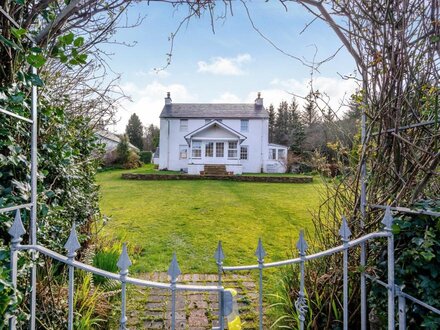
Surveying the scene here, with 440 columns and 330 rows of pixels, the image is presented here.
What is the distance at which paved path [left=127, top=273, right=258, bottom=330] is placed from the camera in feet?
8.94

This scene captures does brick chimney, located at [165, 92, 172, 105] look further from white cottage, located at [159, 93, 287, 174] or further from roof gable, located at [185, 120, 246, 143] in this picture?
roof gable, located at [185, 120, 246, 143]

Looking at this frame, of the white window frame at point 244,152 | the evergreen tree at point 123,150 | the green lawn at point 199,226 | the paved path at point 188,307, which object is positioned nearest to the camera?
the paved path at point 188,307

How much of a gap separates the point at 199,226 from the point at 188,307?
12.0 feet

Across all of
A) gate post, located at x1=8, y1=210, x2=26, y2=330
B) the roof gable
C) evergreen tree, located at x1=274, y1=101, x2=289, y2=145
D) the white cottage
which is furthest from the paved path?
evergreen tree, located at x1=274, y1=101, x2=289, y2=145

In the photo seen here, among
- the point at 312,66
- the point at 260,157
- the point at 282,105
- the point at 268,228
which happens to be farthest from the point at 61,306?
the point at 282,105

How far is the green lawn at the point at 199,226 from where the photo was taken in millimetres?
4664

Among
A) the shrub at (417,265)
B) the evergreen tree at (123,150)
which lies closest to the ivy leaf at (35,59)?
the shrub at (417,265)

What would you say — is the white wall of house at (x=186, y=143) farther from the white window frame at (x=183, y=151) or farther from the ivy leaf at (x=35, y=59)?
the ivy leaf at (x=35, y=59)

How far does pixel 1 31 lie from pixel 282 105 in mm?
42441

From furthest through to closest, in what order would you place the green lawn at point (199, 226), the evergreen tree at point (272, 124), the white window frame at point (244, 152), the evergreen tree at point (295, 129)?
the evergreen tree at point (272, 124) < the evergreen tree at point (295, 129) < the white window frame at point (244, 152) < the green lawn at point (199, 226)

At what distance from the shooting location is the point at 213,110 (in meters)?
26.8

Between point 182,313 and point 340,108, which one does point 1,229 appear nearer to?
point 182,313

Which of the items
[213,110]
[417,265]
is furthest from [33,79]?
[213,110]

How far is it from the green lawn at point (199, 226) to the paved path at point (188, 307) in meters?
0.69
